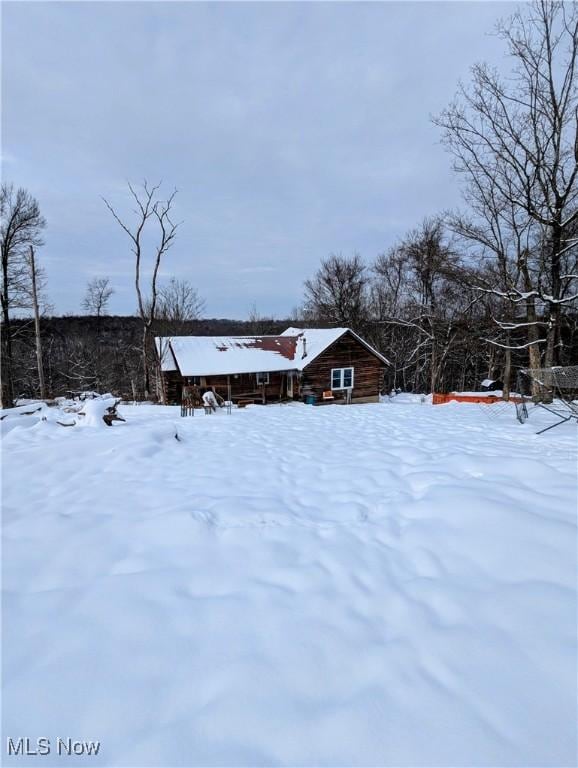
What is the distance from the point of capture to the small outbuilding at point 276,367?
60.1 ft

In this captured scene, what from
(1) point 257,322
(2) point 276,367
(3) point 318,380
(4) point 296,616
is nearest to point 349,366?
(3) point 318,380

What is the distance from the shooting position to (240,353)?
19.6 meters

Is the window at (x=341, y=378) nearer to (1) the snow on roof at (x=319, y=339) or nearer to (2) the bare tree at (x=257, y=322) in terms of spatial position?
(1) the snow on roof at (x=319, y=339)

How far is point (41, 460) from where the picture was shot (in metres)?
4.71

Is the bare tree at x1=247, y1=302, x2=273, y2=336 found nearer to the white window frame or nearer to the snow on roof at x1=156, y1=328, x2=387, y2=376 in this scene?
the snow on roof at x1=156, y1=328, x2=387, y2=376

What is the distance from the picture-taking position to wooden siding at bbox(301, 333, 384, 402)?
20141 millimetres

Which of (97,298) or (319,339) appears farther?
(97,298)

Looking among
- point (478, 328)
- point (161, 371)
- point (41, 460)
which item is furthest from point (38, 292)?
point (478, 328)

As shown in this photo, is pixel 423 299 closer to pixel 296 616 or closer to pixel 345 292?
pixel 345 292

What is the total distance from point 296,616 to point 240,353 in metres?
18.0

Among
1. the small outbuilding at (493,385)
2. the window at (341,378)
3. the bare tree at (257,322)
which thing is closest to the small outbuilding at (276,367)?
the window at (341,378)

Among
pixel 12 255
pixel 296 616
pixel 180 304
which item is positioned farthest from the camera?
pixel 180 304

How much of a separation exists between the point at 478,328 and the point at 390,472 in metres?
18.3

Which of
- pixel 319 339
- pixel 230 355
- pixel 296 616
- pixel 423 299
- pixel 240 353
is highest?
pixel 423 299
